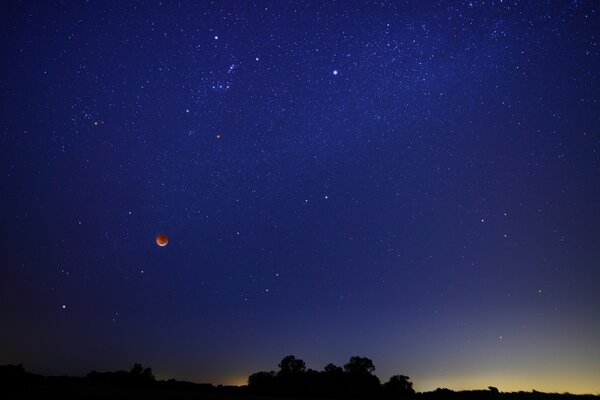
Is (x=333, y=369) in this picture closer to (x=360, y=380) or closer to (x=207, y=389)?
(x=360, y=380)

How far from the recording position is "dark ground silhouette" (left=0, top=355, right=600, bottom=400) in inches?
532

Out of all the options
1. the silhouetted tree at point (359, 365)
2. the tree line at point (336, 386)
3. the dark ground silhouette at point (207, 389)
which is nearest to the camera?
the dark ground silhouette at point (207, 389)

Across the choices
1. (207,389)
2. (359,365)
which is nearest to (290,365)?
(359,365)

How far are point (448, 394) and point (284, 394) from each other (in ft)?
29.8

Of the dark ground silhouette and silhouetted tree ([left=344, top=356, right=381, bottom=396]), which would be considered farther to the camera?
silhouetted tree ([left=344, top=356, right=381, bottom=396])

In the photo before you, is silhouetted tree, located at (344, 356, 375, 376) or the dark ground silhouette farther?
silhouetted tree, located at (344, 356, 375, 376)

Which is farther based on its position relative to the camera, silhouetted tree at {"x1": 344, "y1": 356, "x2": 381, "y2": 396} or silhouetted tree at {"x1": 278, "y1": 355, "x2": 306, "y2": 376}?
silhouetted tree at {"x1": 278, "y1": 355, "x2": 306, "y2": 376}

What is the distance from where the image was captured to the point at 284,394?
2122 centimetres

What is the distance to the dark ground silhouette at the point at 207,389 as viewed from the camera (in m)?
13.5

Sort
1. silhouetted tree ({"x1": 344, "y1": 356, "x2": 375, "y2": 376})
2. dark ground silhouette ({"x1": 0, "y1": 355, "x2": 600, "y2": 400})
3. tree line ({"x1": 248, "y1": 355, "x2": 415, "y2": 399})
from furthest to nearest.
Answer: silhouetted tree ({"x1": 344, "y1": 356, "x2": 375, "y2": 376}) → tree line ({"x1": 248, "y1": 355, "x2": 415, "y2": 399}) → dark ground silhouette ({"x1": 0, "y1": 355, "x2": 600, "y2": 400})

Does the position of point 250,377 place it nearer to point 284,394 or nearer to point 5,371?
point 284,394

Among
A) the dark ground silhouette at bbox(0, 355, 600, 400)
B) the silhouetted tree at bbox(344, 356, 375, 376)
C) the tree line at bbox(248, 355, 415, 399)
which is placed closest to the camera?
the dark ground silhouette at bbox(0, 355, 600, 400)

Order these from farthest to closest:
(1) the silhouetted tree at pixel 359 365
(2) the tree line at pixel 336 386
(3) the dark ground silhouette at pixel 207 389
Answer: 1. (1) the silhouetted tree at pixel 359 365
2. (2) the tree line at pixel 336 386
3. (3) the dark ground silhouette at pixel 207 389

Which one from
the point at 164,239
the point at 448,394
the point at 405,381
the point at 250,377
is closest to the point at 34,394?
the point at 164,239
